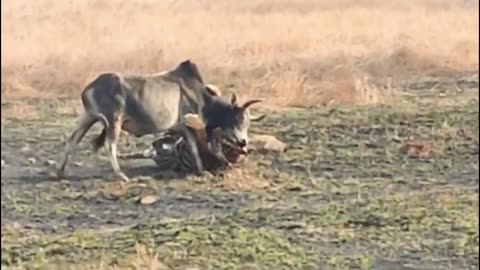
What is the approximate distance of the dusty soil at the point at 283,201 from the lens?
20.2ft

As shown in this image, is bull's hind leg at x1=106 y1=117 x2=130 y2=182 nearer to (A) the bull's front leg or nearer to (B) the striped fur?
(B) the striped fur

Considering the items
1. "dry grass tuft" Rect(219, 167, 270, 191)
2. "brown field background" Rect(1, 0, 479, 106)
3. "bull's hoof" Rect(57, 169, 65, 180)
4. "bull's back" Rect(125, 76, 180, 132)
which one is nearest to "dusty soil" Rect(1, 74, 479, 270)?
"dry grass tuft" Rect(219, 167, 270, 191)

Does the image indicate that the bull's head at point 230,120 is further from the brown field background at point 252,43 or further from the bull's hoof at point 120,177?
the brown field background at point 252,43

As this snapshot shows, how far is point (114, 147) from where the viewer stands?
8.44 m

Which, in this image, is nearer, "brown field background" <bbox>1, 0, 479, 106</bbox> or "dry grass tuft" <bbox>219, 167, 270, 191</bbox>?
"dry grass tuft" <bbox>219, 167, 270, 191</bbox>

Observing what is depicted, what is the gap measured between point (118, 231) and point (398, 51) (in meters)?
9.18

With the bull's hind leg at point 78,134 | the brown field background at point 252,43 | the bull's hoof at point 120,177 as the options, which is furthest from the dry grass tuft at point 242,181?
the brown field background at point 252,43

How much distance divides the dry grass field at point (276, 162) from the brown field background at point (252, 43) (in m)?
0.05

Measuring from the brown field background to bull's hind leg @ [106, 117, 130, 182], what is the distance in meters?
3.35

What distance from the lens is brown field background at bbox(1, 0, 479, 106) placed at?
1320 centimetres

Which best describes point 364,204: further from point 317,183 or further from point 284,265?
point 284,265

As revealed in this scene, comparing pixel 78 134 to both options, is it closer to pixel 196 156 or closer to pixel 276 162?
pixel 196 156

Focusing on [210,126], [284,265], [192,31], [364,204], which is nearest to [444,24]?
[192,31]

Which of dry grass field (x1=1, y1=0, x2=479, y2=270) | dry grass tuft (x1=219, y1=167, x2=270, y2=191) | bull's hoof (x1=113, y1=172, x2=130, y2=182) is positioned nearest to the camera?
dry grass field (x1=1, y1=0, x2=479, y2=270)
